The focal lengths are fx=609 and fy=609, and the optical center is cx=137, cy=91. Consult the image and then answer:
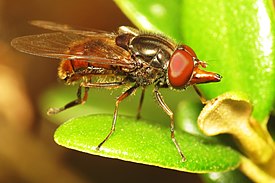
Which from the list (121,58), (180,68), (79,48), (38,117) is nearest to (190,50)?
(180,68)

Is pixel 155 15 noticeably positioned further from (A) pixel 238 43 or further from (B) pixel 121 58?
(A) pixel 238 43

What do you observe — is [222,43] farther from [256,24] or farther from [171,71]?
[171,71]

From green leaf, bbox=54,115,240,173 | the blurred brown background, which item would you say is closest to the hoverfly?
green leaf, bbox=54,115,240,173

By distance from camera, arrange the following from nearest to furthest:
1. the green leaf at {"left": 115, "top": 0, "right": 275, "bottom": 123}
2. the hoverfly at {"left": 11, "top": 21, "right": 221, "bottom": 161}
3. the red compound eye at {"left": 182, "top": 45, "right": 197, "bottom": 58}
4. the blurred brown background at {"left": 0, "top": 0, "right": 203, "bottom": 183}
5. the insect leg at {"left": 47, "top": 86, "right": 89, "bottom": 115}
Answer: the green leaf at {"left": 115, "top": 0, "right": 275, "bottom": 123} → the red compound eye at {"left": 182, "top": 45, "right": 197, "bottom": 58} → the hoverfly at {"left": 11, "top": 21, "right": 221, "bottom": 161} → the insect leg at {"left": 47, "top": 86, "right": 89, "bottom": 115} → the blurred brown background at {"left": 0, "top": 0, "right": 203, "bottom": 183}

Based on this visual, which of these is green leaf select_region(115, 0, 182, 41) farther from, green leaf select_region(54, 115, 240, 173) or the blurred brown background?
the blurred brown background

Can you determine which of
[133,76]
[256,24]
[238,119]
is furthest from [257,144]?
[133,76]

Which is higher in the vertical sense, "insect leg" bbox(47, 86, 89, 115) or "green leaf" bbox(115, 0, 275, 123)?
"green leaf" bbox(115, 0, 275, 123)

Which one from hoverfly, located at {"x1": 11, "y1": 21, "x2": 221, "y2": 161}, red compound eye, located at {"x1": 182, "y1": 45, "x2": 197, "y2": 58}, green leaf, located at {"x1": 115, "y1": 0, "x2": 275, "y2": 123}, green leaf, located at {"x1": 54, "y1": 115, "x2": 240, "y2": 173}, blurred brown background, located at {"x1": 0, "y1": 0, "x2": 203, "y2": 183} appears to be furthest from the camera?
blurred brown background, located at {"x1": 0, "y1": 0, "x2": 203, "y2": 183}
